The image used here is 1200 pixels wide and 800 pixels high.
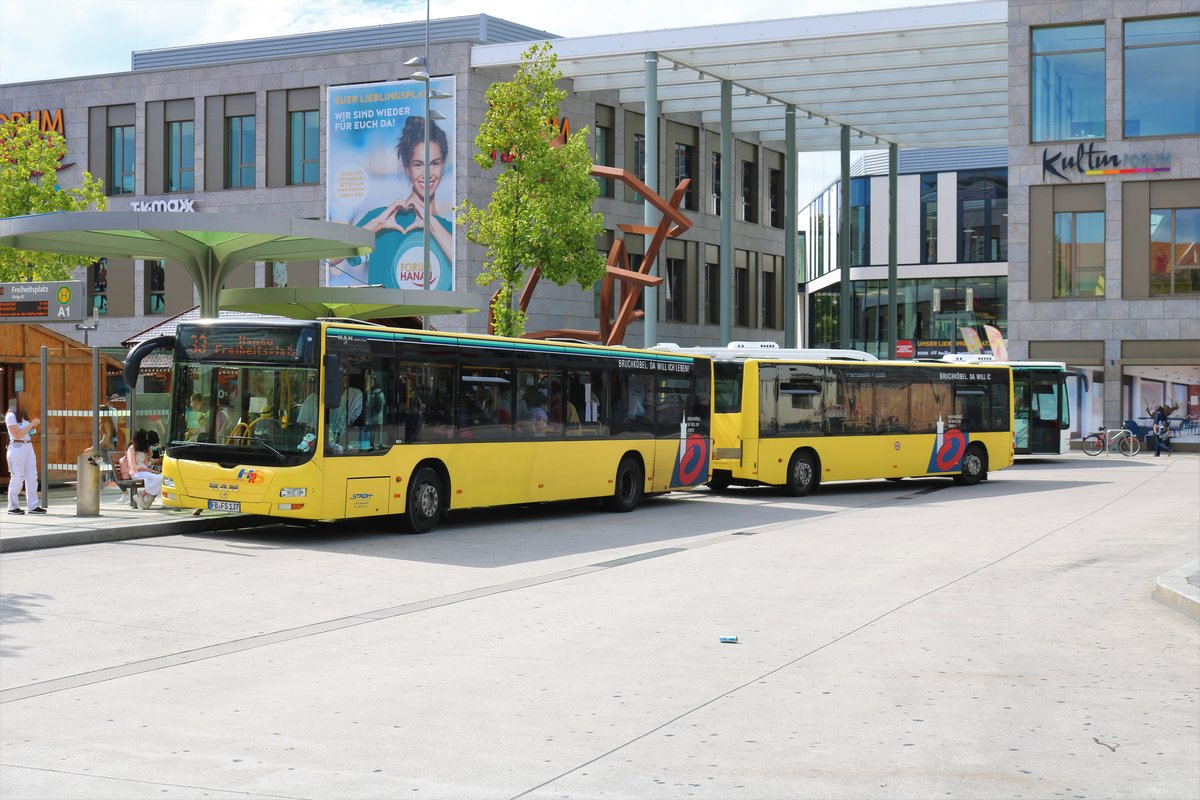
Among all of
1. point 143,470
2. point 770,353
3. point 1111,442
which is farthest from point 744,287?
point 143,470

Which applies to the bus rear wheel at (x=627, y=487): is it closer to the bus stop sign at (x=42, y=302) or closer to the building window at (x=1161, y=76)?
the bus stop sign at (x=42, y=302)

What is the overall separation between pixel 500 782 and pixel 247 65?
46647 millimetres

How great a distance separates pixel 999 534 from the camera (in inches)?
725

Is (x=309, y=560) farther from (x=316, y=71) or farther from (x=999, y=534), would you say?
(x=316, y=71)

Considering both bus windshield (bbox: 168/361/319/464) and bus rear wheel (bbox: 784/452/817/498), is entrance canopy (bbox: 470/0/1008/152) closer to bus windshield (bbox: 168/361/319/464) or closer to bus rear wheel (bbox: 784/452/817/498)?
bus rear wheel (bbox: 784/452/817/498)

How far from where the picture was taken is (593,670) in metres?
8.78

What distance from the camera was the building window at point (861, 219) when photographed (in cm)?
8194

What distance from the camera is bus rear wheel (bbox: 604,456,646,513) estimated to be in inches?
876

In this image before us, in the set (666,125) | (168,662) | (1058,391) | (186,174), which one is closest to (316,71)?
(186,174)

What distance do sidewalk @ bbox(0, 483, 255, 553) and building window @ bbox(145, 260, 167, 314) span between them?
31922mm

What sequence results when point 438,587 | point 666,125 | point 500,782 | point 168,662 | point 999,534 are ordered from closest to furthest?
1. point 500,782
2. point 168,662
3. point 438,587
4. point 999,534
5. point 666,125

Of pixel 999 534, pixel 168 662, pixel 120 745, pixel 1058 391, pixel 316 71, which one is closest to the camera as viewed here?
pixel 120 745

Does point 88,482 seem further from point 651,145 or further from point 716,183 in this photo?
point 716,183

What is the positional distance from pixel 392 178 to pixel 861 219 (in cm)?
4398
